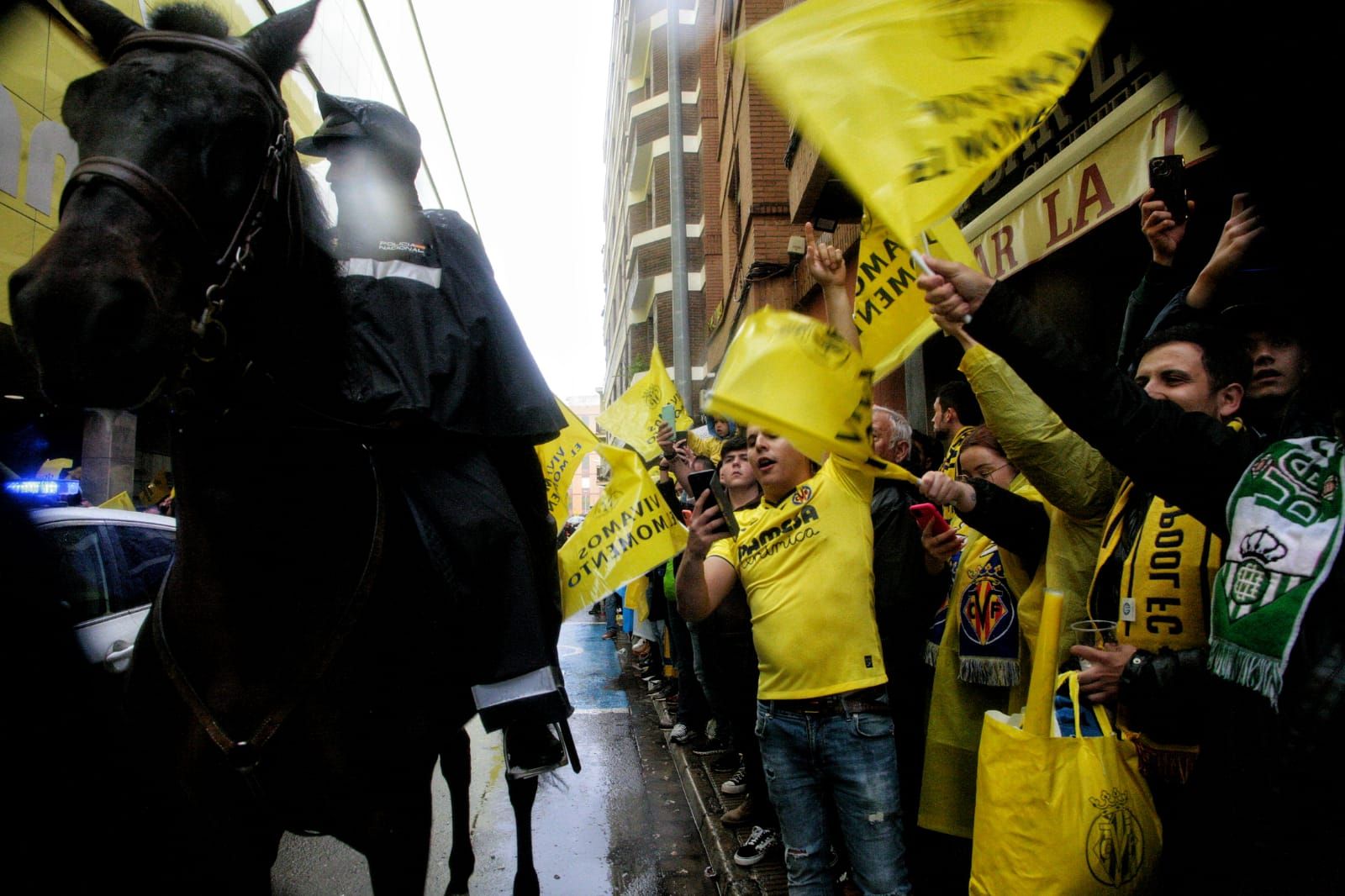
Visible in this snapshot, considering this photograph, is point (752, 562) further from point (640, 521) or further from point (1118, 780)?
point (1118, 780)

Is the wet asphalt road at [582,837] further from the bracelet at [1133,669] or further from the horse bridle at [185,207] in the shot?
the horse bridle at [185,207]

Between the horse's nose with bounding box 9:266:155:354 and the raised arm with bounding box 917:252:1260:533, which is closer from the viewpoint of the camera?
the horse's nose with bounding box 9:266:155:354

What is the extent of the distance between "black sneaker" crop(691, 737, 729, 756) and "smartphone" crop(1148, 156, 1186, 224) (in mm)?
4848

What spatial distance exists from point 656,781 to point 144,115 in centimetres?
533

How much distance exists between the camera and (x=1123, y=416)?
1621 mm

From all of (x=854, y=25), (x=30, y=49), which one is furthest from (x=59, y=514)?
(x=30, y=49)

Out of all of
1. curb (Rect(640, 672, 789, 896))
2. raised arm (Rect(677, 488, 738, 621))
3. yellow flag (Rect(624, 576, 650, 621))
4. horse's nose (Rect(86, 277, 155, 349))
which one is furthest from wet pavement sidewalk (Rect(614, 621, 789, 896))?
horse's nose (Rect(86, 277, 155, 349))

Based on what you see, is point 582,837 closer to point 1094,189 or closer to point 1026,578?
point 1026,578

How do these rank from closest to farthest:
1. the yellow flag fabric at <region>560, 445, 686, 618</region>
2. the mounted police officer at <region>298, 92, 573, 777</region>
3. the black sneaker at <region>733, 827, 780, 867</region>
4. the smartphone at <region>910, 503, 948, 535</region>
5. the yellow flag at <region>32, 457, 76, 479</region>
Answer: the mounted police officer at <region>298, 92, 573, 777</region>
the smartphone at <region>910, 503, 948, 535</region>
the yellow flag fabric at <region>560, 445, 686, 618</region>
the black sneaker at <region>733, 827, 780, 867</region>
the yellow flag at <region>32, 457, 76, 479</region>

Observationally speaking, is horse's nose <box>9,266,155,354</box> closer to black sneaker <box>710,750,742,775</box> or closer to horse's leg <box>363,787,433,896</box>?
horse's leg <box>363,787,433,896</box>

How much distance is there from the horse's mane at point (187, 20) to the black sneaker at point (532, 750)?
2.23 m

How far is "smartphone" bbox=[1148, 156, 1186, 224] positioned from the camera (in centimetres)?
252

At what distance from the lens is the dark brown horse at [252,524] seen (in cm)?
173

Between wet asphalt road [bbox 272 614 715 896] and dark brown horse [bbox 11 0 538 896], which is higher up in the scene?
dark brown horse [bbox 11 0 538 896]
